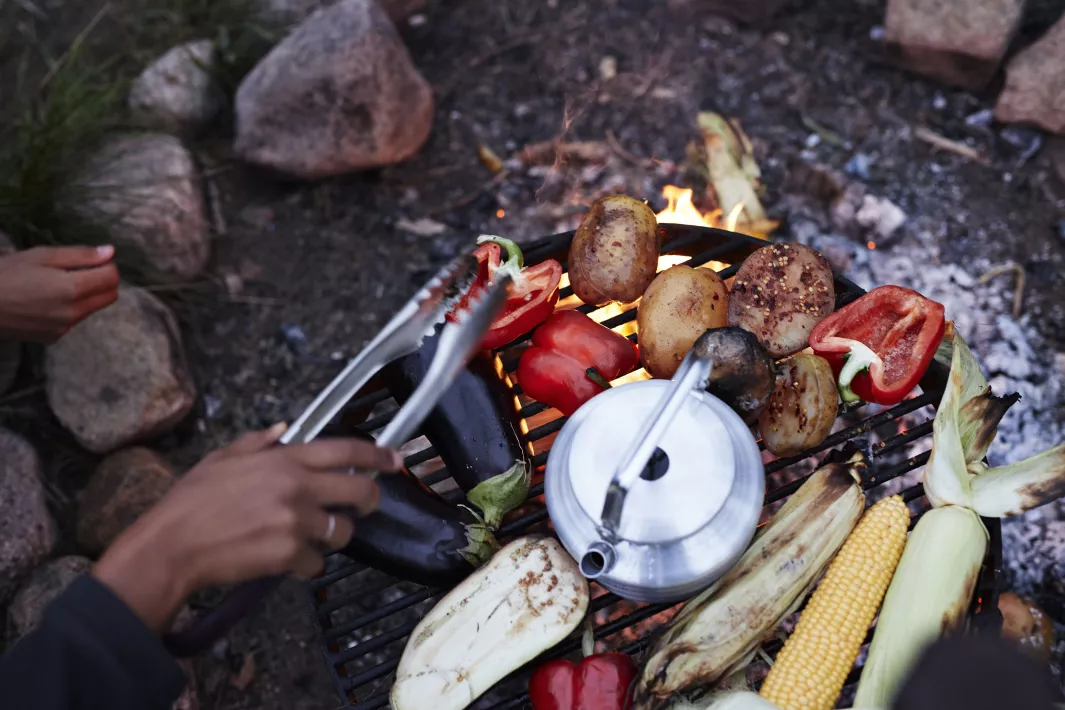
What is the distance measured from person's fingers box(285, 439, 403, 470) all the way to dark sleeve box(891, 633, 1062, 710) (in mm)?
1076

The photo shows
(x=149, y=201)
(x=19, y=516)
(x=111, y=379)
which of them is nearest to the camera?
(x=19, y=516)

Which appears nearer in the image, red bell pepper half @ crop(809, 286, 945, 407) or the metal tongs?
the metal tongs

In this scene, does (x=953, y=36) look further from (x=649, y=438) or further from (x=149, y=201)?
(x=149, y=201)

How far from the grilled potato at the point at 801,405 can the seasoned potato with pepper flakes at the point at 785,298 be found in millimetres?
90

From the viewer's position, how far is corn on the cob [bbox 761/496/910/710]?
6.28 ft

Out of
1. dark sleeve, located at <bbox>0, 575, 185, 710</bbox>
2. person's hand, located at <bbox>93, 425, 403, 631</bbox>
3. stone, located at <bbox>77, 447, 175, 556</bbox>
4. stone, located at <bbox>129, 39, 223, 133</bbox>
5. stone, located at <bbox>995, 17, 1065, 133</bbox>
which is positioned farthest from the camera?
stone, located at <bbox>129, 39, 223, 133</bbox>

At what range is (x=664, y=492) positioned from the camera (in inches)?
73.4

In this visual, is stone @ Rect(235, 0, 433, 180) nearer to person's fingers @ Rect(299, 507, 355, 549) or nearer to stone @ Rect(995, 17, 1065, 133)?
person's fingers @ Rect(299, 507, 355, 549)

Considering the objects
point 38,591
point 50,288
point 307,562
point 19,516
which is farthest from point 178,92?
point 307,562

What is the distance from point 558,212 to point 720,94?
109 centimetres

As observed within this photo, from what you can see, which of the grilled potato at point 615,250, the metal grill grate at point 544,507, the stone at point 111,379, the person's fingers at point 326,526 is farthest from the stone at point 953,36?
the stone at point 111,379

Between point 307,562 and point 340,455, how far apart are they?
0.24 metres

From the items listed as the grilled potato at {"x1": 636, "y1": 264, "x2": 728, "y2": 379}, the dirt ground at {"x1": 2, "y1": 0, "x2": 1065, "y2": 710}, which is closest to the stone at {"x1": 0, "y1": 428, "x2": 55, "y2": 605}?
the dirt ground at {"x1": 2, "y1": 0, "x2": 1065, "y2": 710}

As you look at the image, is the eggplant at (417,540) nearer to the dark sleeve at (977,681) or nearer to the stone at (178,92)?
the dark sleeve at (977,681)
